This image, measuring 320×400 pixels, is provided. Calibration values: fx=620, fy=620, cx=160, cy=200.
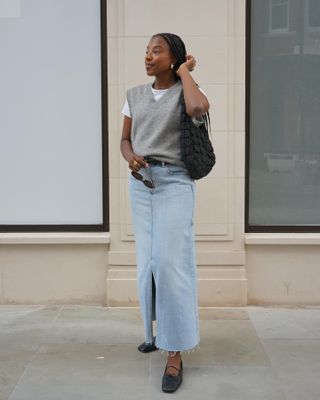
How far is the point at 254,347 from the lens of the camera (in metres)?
4.41

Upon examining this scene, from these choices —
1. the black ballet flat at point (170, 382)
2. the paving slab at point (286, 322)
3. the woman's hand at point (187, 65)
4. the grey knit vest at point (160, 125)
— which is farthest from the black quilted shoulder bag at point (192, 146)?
the paving slab at point (286, 322)

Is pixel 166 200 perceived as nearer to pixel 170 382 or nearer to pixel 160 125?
pixel 160 125

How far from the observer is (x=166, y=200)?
3.68m

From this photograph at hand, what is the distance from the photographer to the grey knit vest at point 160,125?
364 cm

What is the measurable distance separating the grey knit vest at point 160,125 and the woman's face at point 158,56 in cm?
14

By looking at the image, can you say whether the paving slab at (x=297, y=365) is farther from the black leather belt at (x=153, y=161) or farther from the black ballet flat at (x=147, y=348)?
the black leather belt at (x=153, y=161)

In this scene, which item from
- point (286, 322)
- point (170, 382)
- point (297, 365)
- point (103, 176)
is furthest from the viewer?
point (103, 176)

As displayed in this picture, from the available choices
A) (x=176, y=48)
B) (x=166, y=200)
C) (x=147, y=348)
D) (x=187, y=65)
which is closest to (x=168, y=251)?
(x=166, y=200)

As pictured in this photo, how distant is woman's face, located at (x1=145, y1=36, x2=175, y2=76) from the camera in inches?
144

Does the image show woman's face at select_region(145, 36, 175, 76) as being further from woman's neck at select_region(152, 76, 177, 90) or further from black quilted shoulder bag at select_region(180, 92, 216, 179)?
black quilted shoulder bag at select_region(180, 92, 216, 179)

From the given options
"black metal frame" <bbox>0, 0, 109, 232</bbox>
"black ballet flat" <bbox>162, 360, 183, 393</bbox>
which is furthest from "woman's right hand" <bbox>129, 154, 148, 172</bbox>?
"black metal frame" <bbox>0, 0, 109, 232</bbox>

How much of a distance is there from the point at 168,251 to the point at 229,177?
1.73 metres

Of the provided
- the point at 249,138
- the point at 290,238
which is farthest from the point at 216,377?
the point at 249,138

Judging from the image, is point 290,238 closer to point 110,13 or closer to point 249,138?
point 249,138
